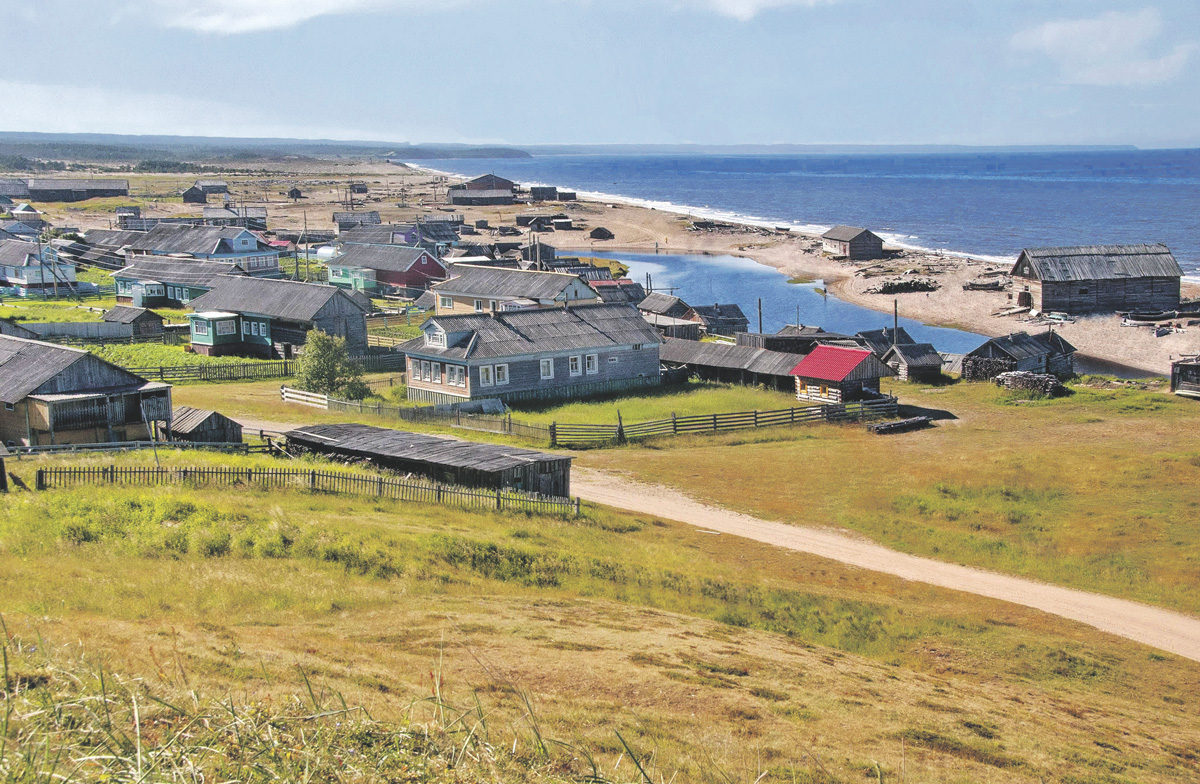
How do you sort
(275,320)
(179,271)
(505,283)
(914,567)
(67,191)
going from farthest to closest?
1. (67,191)
2. (179,271)
3. (505,283)
4. (275,320)
5. (914,567)

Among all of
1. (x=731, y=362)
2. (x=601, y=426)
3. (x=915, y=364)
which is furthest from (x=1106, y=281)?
(x=601, y=426)

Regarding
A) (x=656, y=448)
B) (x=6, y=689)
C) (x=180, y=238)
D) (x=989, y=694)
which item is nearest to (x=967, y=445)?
(x=656, y=448)

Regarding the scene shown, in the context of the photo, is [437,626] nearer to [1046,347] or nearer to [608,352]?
[608,352]

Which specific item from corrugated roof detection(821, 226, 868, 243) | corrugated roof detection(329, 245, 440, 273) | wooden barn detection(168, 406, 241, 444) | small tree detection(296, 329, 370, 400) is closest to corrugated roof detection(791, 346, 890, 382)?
small tree detection(296, 329, 370, 400)

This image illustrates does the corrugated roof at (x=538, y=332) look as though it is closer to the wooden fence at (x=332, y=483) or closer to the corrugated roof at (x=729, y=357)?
the corrugated roof at (x=729, y=357)

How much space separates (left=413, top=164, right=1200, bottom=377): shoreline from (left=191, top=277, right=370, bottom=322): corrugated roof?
4263 centimetres

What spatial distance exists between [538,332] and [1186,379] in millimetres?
30450

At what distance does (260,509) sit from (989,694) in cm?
1590

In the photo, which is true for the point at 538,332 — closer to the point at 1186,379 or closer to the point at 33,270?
the point at 1186,379

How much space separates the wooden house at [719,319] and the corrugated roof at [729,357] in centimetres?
979

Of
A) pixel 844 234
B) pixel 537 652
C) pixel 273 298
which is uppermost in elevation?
pixel 844 234

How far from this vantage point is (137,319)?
2427 inches

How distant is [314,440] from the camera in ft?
105

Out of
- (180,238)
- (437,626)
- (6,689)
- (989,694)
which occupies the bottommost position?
(989,694)
